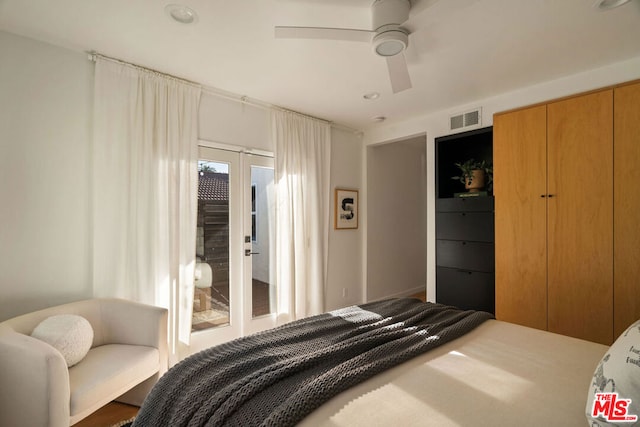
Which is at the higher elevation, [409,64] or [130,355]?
[409,64]

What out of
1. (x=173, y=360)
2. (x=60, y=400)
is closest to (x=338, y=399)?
(x=60, y=400)

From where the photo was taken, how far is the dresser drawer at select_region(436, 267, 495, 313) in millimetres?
3143

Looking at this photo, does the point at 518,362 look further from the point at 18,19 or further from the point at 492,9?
the point at 18,19

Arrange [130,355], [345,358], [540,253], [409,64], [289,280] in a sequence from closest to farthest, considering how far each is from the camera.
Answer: [345,358] → [130,355] → [409,64] → [540,253] → [289,280]

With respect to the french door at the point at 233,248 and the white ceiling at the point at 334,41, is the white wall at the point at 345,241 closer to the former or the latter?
the french door at the point at 233,248

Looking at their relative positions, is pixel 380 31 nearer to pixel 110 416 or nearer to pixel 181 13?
pixel 181 13

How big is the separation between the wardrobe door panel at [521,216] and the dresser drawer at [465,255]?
250 millimetres

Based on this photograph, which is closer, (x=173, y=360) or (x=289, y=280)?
(x=173, y=360)

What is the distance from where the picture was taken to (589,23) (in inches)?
76.2

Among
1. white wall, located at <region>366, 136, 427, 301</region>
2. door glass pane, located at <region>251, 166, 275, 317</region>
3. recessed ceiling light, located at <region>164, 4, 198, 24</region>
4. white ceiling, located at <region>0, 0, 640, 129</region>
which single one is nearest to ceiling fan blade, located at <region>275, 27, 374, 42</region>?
white ceiling, located at <region>0, 0, 640, 129</region>

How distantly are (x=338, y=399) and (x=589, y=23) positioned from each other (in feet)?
8.60

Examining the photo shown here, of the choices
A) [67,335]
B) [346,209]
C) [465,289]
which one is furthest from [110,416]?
[465,289]

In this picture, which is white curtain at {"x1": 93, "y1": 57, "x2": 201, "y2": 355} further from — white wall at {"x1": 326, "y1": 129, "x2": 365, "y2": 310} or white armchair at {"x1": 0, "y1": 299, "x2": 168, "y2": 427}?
white wall at {"x1": 326, "y1": 129, "x2": 365, "y2": 310}

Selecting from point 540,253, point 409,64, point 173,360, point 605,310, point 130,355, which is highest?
point 409,64
